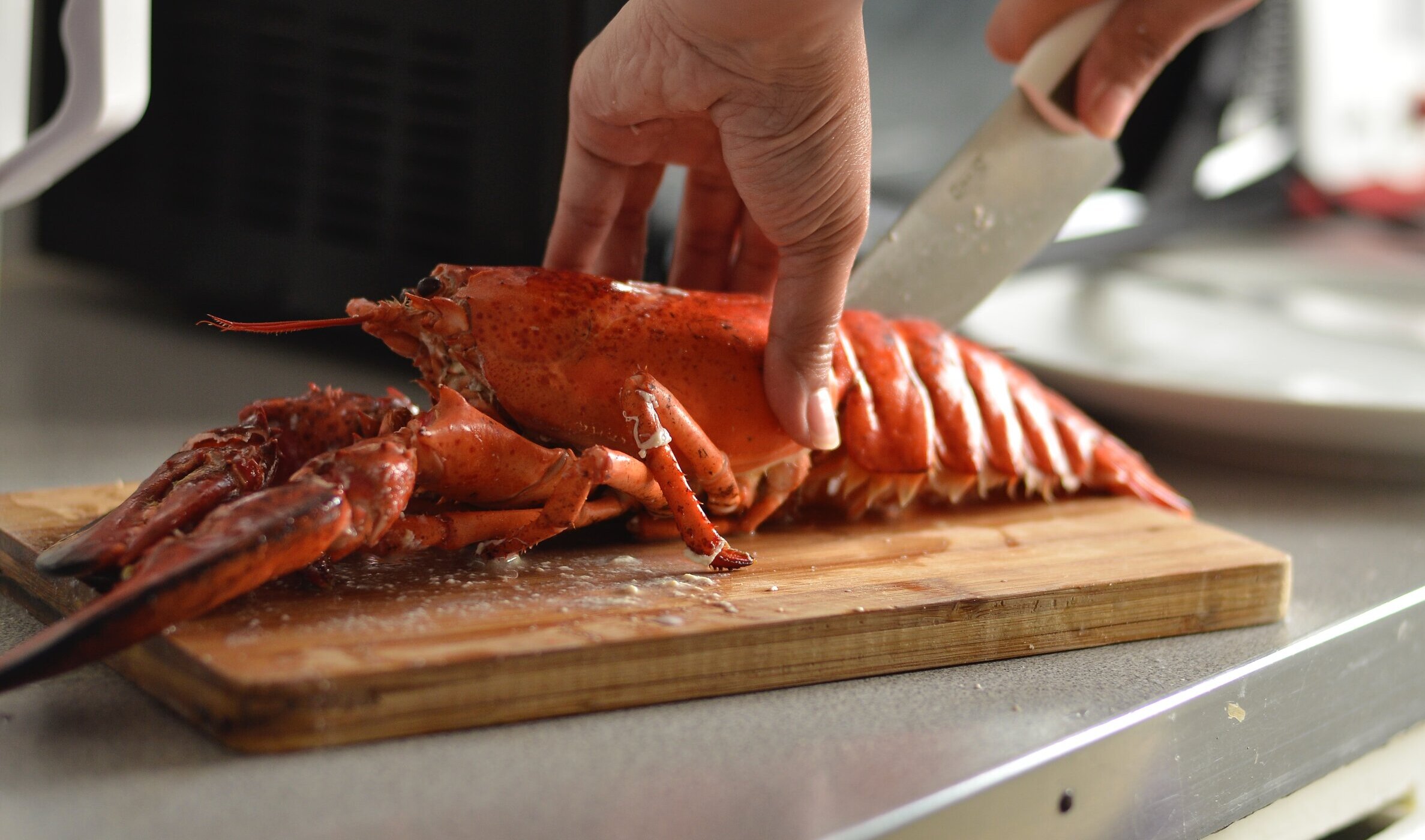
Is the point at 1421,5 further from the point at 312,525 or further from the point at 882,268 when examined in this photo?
the point at 312,525

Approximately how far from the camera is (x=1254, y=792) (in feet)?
2.90

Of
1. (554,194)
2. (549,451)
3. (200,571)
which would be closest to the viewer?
(200,571)

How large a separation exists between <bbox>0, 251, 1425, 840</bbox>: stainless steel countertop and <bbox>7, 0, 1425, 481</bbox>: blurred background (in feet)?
1.01

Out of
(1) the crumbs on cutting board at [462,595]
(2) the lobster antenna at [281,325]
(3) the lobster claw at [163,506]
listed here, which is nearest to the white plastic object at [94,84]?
(2) the lobster antenna at [281,325]

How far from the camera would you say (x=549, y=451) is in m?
0.94

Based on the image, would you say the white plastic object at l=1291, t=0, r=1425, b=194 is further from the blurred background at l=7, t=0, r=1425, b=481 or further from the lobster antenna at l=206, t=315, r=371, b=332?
the lobster antenna at l=206, t=315, r=371, b=332

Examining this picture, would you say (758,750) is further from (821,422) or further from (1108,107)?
(1108,107)

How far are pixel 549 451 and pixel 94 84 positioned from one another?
1.65 feet

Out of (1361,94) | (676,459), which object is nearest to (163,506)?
(676,459)

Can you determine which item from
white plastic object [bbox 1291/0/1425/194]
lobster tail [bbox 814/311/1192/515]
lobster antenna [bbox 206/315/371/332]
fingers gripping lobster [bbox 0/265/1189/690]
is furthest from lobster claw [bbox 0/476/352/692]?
white plastic object [bbox 1291/0/1425/194]

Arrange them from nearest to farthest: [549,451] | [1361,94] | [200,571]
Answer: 1. [200,571]
2. [549,451]
3. [1361,94]

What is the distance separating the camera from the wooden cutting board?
27.9 inches

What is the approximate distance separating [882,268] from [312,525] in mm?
671

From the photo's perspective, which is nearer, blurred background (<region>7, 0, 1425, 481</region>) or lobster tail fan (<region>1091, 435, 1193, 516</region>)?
lobster tail fan (<region>1091, 435, 1193, 516</region>)
